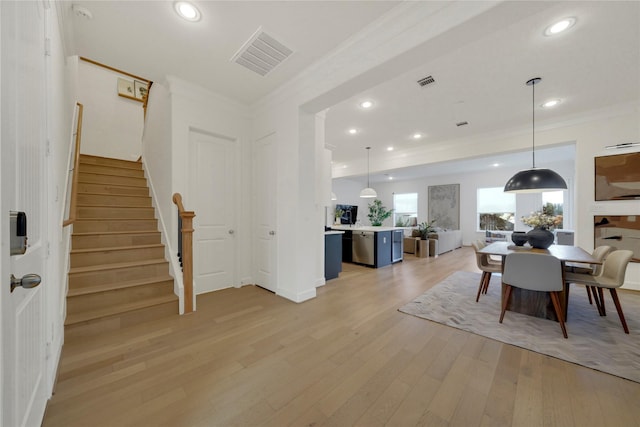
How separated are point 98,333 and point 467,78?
5.14 m

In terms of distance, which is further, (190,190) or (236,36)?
(190,190)

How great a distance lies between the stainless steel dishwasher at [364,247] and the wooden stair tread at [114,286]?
3.98 m

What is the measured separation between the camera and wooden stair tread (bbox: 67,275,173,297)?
98.9 inches

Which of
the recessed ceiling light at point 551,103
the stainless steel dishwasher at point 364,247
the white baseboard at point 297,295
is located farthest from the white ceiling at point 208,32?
the stainless steel dishwasher at point 364,247

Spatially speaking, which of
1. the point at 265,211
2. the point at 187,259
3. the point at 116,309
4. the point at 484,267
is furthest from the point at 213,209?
the point at 484,267

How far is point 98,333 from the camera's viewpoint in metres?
2.38

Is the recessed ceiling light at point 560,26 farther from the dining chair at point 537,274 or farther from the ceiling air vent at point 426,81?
the dining chair at point 537,274

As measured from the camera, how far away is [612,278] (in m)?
2.64

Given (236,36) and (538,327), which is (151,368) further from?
(538,327)

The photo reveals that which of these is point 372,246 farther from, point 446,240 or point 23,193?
point 23,193

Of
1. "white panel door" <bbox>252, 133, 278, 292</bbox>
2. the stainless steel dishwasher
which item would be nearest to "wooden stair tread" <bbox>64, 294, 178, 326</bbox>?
"white panel door" <bbox>252, 133, 278, 292</bbox>

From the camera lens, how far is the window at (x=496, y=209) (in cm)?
893

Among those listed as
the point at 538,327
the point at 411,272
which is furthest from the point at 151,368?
the point at 411,272

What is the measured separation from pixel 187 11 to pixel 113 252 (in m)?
2.81
